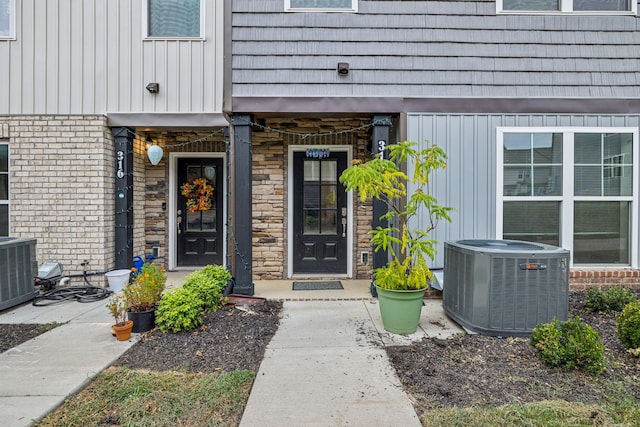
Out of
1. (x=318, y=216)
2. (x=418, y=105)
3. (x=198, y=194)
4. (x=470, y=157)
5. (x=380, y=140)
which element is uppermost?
(x=418, y=105)

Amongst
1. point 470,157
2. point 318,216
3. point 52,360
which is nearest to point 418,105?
point 470,157

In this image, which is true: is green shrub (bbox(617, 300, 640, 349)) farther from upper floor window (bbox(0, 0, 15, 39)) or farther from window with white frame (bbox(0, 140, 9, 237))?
upper floor window (bbox(0, 0, 15, 39))

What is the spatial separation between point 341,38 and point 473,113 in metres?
2.00

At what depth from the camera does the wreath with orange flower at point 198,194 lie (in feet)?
19.5

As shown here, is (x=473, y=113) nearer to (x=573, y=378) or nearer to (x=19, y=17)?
(x=573, y=378)

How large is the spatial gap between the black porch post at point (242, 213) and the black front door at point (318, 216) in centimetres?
123

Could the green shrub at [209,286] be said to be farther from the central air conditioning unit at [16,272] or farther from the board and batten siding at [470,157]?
the board and batten siding at [470,157]

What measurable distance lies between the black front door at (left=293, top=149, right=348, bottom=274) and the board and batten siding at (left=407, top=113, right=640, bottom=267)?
5.04 ft

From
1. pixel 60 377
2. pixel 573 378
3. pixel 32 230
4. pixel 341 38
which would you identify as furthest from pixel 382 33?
pixel 32 230

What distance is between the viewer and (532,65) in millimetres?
4586

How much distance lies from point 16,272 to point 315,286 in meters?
3.76

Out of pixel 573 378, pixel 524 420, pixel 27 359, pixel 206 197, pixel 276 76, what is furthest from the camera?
pixel 206 197

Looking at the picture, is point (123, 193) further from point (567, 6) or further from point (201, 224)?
point (567, 6)

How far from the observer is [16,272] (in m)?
4.21
